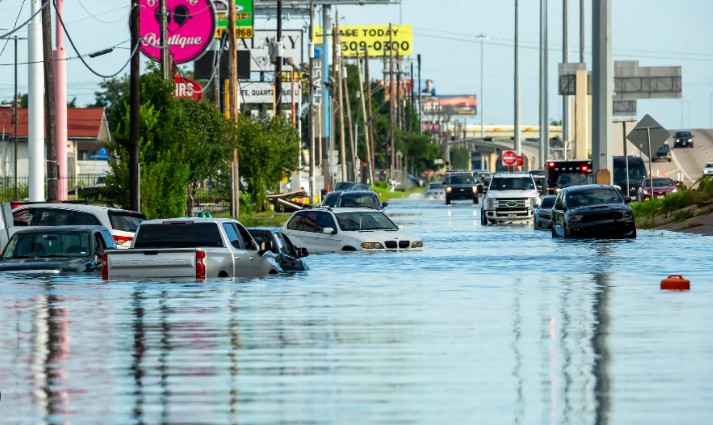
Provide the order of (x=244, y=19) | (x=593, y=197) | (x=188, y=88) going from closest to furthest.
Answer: (x=593, y=197), (x=188, y=88), (x=244, y=19)

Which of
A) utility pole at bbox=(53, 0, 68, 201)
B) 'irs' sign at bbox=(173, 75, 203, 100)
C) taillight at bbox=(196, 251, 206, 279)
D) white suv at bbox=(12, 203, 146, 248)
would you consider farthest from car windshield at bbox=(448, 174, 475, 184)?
taillight at bbox=(196, 251, 206, 279)

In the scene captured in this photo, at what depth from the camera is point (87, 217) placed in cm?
3350

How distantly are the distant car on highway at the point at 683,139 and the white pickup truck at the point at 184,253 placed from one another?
139 metres

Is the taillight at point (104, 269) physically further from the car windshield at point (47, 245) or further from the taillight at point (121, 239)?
the taillight at point (121, 239)

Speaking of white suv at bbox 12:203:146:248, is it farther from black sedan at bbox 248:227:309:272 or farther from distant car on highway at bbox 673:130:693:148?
distant car on highway at bbox 673:130:693:148

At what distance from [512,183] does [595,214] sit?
19478mm

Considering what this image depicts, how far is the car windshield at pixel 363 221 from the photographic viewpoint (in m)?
40.1

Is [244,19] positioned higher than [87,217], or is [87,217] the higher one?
[244,19]

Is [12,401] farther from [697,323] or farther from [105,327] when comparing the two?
[697,323]

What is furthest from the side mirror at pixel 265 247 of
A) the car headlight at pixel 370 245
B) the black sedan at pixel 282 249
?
the car headlight at pixel 370 245

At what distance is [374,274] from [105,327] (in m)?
11.7

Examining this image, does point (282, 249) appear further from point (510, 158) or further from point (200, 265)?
point (510, 158)

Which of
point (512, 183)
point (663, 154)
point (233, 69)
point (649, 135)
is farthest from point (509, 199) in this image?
point (663, 154)

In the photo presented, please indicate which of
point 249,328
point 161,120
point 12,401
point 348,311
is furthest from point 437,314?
point 161,120
